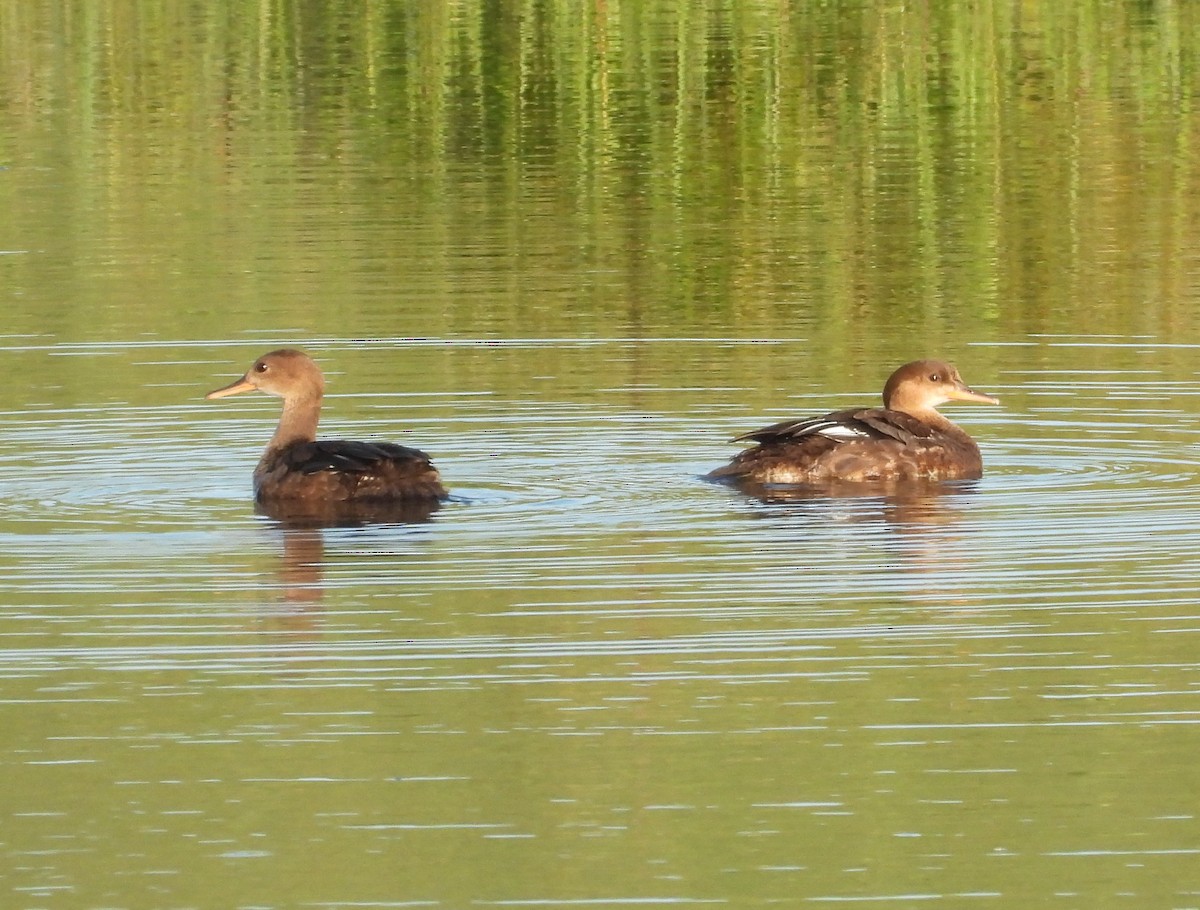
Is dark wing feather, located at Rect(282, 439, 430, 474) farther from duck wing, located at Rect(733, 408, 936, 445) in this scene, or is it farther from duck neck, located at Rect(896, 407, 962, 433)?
duck neck, located at Rect(896, 407, 962, 433)

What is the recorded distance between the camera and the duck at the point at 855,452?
1345 centimetres

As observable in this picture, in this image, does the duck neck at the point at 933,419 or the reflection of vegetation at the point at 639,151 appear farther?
the reflection of vegetation at the point at 639,151

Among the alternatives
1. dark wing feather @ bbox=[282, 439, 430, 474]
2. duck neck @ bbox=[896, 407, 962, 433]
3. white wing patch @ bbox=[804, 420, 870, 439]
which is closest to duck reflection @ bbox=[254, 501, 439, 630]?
dark wing feather @ bbox=[282, 439, 430, 474]

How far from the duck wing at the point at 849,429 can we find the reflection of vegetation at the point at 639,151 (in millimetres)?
3917

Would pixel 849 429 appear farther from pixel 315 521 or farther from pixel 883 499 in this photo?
pixel 315 521

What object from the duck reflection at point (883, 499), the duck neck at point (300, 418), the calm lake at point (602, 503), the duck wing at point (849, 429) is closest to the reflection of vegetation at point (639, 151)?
the calm lake at point (602, 503)

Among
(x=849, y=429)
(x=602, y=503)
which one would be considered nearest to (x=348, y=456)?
(x=602, y=503)

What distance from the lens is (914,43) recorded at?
31.1m

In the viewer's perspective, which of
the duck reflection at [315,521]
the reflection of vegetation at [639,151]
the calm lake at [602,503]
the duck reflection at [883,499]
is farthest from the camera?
the reflection of vegetation at [639,151]

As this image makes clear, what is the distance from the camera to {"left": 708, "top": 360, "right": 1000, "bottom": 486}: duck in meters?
13.5

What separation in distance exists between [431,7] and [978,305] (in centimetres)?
1668

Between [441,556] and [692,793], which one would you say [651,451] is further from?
[692,793]

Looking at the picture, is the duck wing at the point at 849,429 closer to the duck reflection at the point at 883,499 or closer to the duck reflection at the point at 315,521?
the duck reflection at the point at 883,499

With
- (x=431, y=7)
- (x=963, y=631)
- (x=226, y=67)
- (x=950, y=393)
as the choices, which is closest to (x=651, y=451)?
(x=950, y=393)
